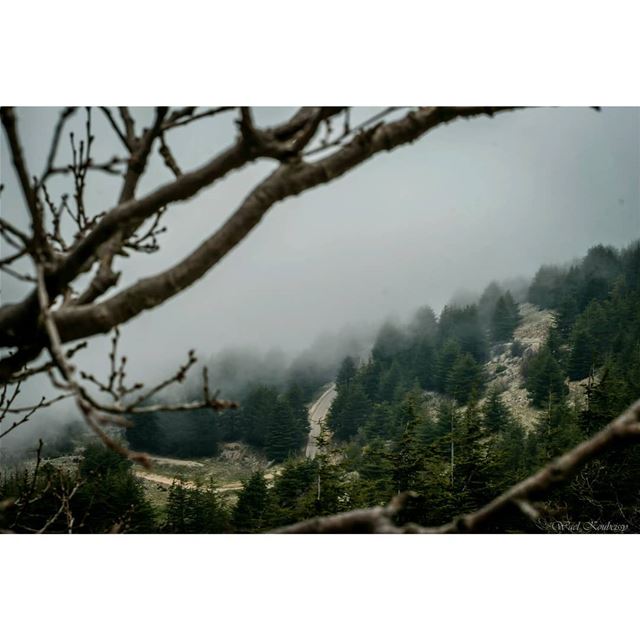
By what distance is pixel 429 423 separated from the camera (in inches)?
145

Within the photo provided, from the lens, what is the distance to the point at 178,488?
3479 mm

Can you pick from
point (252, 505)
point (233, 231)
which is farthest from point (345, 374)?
point (233, 231)

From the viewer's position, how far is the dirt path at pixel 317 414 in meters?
3.57

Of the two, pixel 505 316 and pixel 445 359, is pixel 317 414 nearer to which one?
pixel 445 359

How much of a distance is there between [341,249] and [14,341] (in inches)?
102

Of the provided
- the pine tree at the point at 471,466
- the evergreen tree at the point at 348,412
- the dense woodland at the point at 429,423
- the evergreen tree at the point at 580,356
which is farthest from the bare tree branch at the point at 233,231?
the evergreen tree at the point at 580,356

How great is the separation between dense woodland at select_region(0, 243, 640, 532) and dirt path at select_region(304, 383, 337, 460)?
44 millimetres

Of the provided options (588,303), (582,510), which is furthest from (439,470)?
(588,303)

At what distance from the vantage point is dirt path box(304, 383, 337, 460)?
357 cm

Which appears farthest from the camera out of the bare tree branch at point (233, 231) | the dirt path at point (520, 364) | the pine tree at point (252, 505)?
the dirt path at point (520, 364)

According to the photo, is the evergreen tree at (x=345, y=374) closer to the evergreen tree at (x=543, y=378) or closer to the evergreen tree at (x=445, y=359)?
the evergreen tree at (x=445, y=359)

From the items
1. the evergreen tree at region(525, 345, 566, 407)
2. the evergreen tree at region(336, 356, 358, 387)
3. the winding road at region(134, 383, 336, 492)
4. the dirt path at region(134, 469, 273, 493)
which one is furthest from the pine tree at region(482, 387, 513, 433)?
the dirt path at region(134, 469, 273, 493)

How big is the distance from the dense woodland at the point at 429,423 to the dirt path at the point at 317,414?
44mm
